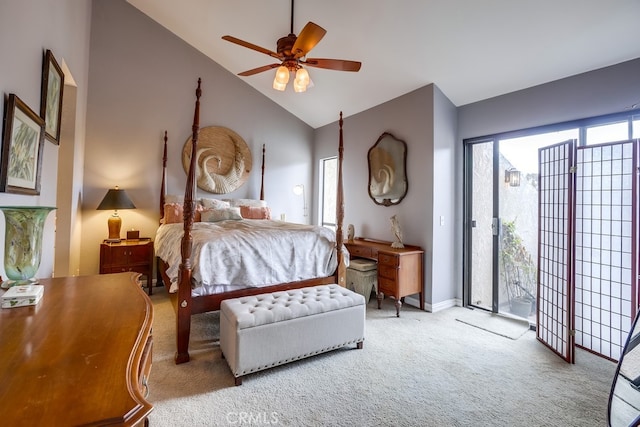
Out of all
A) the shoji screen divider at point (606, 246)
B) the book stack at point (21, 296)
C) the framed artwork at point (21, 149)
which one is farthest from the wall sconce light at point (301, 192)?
the book stack at point (21, 296)

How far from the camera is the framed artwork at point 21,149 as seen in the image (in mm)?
1588

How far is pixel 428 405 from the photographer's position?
1929 millimetres

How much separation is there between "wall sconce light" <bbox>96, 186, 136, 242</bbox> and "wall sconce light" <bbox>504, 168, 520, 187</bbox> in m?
4.76

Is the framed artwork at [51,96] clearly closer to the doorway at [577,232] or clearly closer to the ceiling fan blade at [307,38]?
the ceiling fan blade at [307,38]

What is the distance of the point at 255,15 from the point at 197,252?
2.93m

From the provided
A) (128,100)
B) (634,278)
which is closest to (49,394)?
(634,278)

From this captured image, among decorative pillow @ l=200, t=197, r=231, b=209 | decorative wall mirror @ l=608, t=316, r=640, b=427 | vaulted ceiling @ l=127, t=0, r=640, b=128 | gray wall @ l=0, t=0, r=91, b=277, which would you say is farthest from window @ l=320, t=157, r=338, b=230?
decorative wall mirror @ l=608, t=316, r=640, b=427

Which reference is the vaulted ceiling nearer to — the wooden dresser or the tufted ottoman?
the wooden dresser

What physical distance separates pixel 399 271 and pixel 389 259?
0.19 metres

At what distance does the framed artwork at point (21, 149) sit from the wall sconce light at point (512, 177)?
14.2ft

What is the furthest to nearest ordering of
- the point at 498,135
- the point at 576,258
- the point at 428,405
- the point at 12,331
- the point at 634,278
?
1. the point at 498,135
2. the point at 576,258
3. the point at 634,278
4. the point at 428,405
5. the point at 12,331

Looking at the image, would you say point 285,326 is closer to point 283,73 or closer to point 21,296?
point 21,296

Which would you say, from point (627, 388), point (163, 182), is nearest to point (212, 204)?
point (163, 182)

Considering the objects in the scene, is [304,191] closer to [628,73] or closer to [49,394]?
[628,73]
